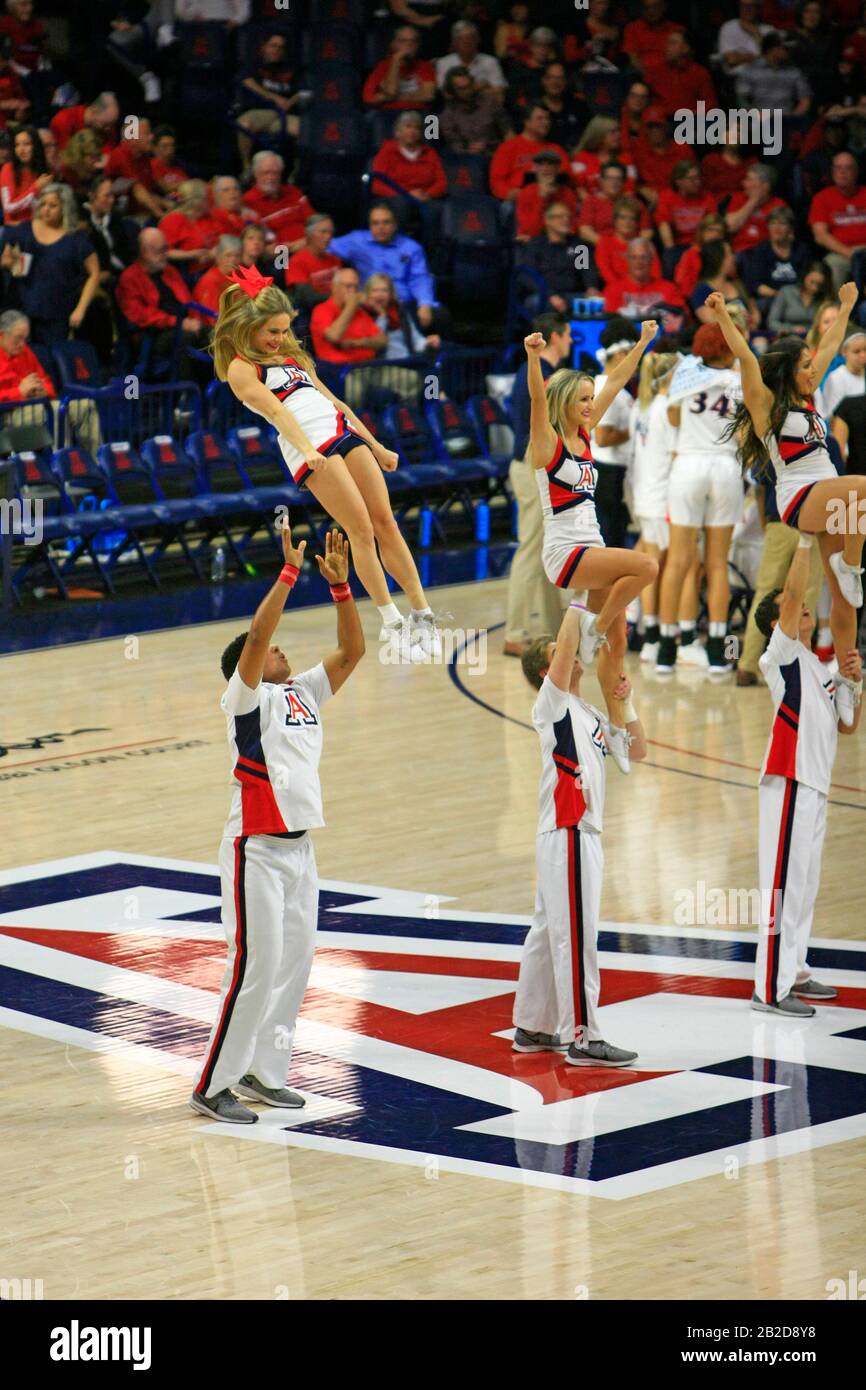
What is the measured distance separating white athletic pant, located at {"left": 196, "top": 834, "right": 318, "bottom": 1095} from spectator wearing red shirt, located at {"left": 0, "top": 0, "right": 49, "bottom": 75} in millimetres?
15055

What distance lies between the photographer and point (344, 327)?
61.6ft

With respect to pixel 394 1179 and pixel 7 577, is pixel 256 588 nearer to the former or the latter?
pixel 7 577

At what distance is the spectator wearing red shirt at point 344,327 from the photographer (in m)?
18.7

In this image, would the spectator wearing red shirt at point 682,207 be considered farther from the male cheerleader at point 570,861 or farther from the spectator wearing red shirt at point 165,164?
the male cheerleader at point 570,861

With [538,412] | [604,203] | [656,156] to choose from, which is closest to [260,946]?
[538,412]

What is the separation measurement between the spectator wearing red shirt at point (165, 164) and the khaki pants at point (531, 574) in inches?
234

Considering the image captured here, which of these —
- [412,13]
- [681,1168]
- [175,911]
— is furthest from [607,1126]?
[412,13]

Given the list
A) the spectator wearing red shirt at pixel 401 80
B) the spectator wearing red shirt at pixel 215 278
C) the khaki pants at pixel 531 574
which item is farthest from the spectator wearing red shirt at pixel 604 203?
the khaki pants at pixel 531 574

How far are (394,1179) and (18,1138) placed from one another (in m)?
1.42

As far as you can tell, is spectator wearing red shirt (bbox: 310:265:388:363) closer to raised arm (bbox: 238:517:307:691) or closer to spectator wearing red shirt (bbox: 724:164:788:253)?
spectator wearing red shirt (bbox: 724:164:788:253)

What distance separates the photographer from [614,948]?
33.4ft

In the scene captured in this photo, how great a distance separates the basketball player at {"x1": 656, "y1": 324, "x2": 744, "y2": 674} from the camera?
14477 millimetres

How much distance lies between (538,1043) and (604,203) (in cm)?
1369

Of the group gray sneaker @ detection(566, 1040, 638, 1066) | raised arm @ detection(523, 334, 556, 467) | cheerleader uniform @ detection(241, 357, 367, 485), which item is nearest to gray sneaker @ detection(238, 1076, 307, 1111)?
gray sneaker @ detection(566, 1040, 638, 1066)
